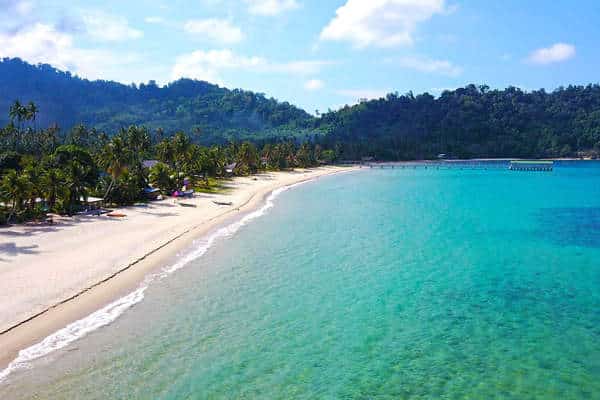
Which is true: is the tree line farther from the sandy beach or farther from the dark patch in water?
the dark patch in water

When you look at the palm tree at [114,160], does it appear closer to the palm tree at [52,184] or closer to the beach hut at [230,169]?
the palm tree at [52,184]

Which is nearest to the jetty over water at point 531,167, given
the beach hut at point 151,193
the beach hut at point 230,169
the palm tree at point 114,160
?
the beach hut at point 230,169

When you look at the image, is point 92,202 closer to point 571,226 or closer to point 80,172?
point 80,172

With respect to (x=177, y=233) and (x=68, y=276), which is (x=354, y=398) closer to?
(x=68, y=276)

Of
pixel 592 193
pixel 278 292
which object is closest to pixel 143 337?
pixel 278 292

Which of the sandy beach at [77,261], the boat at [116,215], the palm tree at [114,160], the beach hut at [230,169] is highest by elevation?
the palm tree at [114,160]

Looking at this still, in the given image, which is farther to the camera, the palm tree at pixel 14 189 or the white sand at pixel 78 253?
the palm tree at pixel 14 189

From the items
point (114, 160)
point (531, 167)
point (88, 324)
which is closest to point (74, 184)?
point (114, 160)
